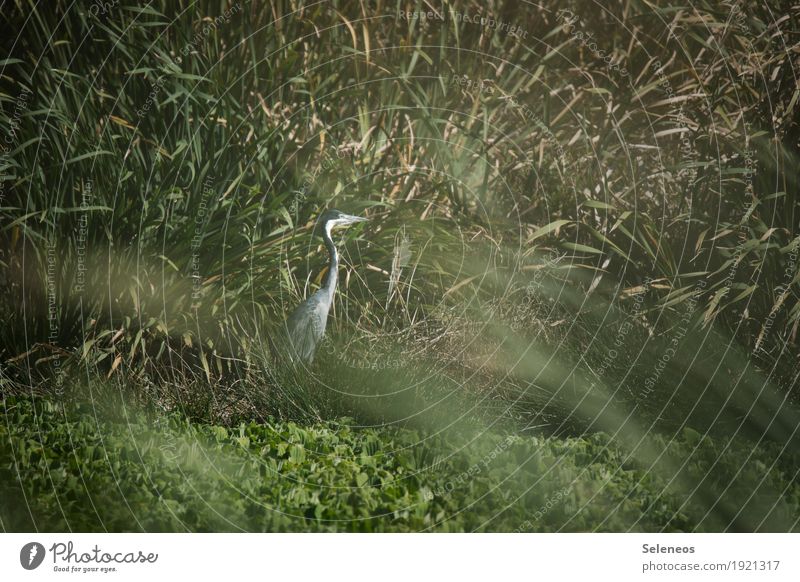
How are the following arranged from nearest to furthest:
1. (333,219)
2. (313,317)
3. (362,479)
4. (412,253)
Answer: (362,479), (313,317), (333,219), (412,253)

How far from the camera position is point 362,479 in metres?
4.16

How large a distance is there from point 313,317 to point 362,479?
48.5 inches

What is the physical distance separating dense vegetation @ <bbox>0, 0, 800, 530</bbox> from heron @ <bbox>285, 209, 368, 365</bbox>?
0.15 m

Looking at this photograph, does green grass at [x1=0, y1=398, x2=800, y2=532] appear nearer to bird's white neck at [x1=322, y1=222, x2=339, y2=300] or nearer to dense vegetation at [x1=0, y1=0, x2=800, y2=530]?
dense vegetation at [x1=0, y1=0, x2=800, y2=530]

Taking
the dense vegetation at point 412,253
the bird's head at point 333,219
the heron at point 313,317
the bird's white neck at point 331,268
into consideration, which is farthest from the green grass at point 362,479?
the bird's head at point 333,219
